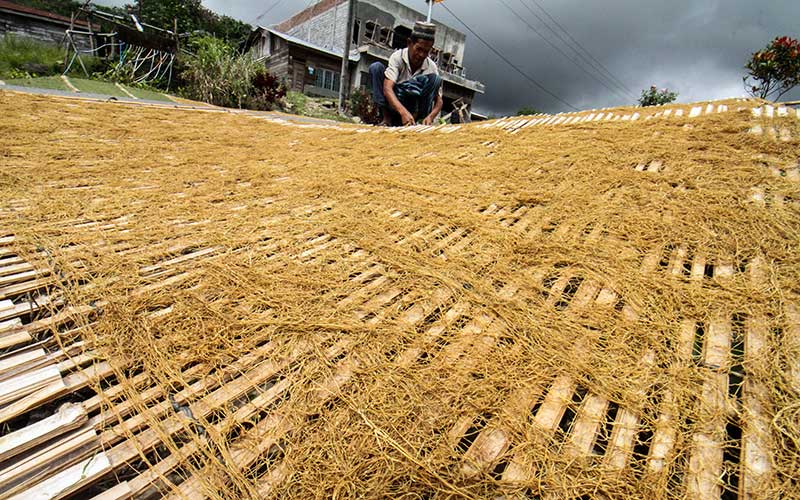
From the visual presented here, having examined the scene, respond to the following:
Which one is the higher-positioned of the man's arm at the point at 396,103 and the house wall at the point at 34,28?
the house wall at the point at 34,28

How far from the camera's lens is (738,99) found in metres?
3.26

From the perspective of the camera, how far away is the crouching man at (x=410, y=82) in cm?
429

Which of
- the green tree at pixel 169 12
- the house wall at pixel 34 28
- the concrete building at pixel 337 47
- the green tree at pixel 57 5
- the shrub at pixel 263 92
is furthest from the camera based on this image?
the green tree at pixel 169 12

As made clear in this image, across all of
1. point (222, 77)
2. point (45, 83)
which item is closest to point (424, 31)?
point (222, 77)

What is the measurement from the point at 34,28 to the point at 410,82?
17.7m

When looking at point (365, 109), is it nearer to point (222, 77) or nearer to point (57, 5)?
point (222, 77)

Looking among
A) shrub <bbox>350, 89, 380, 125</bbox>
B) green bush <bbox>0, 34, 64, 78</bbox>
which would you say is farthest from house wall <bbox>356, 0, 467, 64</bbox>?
green bush <bbox>0, 34, 64, 78</bbox>

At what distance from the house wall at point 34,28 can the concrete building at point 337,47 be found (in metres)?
6.98

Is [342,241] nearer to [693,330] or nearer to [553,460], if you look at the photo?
[553,460]

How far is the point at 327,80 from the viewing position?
16875 mm

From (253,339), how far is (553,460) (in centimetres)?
82

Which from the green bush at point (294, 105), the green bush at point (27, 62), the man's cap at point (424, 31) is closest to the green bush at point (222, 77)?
the green bush at point (294, 105)

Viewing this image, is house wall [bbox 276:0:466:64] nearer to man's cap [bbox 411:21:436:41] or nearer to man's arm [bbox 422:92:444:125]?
man's arm [bbox 422:92:444:125]

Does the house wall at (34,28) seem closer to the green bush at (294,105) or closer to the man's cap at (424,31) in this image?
the green bush at (294,105)
